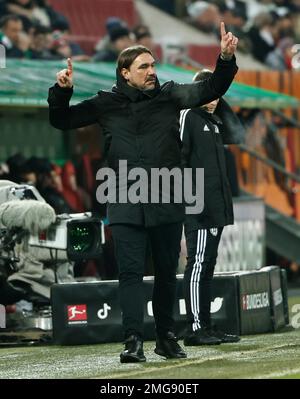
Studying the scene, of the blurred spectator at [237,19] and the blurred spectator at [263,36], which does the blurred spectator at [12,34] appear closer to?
the blurred spectator at [237,19]

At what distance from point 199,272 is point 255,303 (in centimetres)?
139

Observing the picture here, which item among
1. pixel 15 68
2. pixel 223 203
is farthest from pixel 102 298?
pixel 15 68

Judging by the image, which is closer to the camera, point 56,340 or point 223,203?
point 223,203

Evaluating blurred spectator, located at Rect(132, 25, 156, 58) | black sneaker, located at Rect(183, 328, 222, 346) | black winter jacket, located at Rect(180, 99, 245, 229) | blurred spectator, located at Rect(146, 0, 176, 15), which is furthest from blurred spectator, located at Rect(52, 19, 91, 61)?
black sneaker, located at Rect(183, 328, 222, 346)

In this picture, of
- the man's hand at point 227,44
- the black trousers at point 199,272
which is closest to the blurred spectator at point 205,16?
the black trousers at point 199,272

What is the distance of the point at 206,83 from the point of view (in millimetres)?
9211

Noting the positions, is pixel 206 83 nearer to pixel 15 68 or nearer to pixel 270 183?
pixel 15 68

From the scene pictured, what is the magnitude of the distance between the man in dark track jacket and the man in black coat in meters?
1.01

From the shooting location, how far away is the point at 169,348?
374 inches

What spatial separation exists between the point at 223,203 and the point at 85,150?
275 inches

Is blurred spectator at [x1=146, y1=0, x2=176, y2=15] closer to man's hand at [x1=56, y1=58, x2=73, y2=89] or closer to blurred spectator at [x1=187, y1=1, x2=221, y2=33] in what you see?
blurred spectator at [x1=187, y1=1, x2=221, y2=33]

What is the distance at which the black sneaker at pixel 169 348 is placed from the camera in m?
9.48
